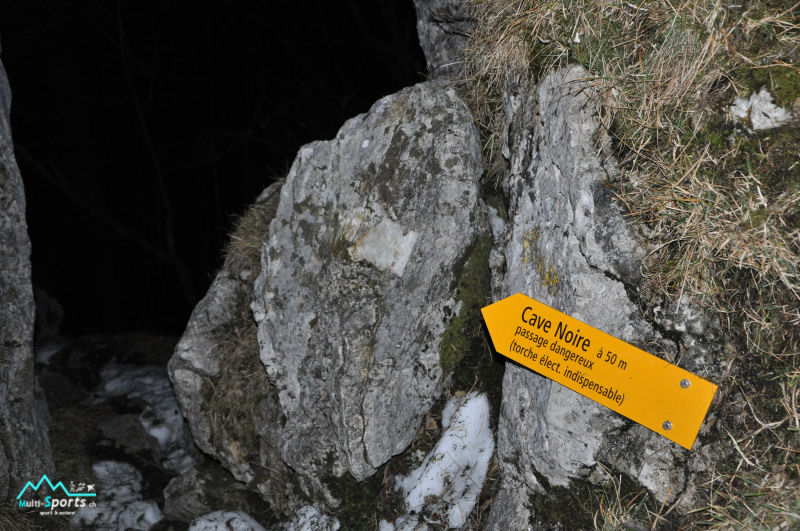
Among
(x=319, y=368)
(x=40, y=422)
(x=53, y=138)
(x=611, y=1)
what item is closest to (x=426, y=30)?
(x=611, y=1)

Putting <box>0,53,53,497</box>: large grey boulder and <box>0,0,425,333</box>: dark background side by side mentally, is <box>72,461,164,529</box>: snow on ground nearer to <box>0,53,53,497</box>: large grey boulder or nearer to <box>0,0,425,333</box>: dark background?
<box>0,53,53,497</box>: large grey boulder

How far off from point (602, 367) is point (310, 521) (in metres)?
2.22

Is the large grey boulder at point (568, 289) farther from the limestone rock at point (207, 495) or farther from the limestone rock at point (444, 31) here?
the limestone rock at point (207, 495)

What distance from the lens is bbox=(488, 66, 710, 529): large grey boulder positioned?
251 centimetres

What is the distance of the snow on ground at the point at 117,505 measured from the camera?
4.36 m

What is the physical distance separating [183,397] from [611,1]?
409cm

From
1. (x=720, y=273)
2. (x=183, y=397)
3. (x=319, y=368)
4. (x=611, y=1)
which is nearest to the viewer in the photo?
(x=720, y=273)

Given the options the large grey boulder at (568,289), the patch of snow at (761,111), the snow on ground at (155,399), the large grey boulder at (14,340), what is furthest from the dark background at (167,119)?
the patch of snow at (761,111)

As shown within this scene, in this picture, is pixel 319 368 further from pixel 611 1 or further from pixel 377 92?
pixel 377 92

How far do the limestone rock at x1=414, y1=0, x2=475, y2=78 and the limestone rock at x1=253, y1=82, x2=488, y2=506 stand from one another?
72 centimetres

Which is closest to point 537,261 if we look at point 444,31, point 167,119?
point 444,31

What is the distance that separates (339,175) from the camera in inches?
151

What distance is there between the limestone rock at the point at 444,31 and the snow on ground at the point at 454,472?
2.52 m

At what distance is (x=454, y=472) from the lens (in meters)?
3.21
